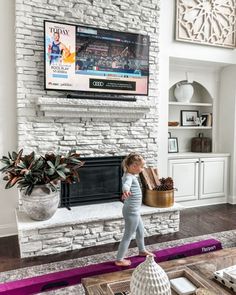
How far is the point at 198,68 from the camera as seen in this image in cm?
446

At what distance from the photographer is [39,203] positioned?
8.80 feet

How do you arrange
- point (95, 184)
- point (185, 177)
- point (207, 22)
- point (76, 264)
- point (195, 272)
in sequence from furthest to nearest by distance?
point (185, 177) < point (207, 22) < point (95, 184) < point (76, 264) < point (195, 272)

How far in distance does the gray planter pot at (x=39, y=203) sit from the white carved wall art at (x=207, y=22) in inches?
105

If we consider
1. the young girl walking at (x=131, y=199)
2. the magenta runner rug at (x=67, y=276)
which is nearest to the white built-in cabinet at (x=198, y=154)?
the magenta runner rug at (x=67, y=276)

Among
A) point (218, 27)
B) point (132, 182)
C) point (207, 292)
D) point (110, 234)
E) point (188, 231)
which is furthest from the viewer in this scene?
point (218, 27)

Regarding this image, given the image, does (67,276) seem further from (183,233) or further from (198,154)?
(198,154)

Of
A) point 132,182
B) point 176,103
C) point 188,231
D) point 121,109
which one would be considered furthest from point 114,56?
point 188,231

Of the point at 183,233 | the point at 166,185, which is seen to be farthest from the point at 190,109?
the point at 183,233

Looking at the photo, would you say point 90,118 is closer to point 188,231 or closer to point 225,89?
point 188,231

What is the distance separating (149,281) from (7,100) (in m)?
2.57

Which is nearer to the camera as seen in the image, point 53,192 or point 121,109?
point 53,192

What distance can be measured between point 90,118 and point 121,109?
15.3 inches

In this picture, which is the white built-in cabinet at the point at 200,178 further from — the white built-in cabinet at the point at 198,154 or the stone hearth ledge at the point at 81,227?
the stone hearth ledge at the point at 81,227

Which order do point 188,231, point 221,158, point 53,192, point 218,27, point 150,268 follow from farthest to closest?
point 221,158, point 218,27, point 188,231, point 53,192, point 150,268
